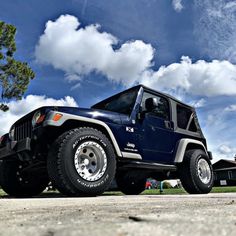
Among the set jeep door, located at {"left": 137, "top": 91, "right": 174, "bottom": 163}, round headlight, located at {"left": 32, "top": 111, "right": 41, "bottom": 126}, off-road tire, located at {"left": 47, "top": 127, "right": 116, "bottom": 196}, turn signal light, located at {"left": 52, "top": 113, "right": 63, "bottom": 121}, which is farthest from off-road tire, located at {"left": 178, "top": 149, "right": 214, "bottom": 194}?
round headlight, located at {"left": 32, "top": 111, "right": 41, "bottom": 126}

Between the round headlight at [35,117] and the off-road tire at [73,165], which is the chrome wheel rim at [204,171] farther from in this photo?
the round headlight at [35,117]

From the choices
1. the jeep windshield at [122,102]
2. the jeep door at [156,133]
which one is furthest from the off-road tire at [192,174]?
the jeep windshield at [122,102]

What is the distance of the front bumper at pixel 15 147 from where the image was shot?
362 cm

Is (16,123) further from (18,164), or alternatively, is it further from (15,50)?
(15,50)

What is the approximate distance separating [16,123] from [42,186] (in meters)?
1.33


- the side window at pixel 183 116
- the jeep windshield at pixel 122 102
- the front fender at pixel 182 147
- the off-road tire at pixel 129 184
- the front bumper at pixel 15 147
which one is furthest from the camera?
the off-road tire at pixel 129 184

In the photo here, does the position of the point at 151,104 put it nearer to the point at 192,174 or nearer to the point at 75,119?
the point at 75,119

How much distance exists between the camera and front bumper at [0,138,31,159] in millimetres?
3621

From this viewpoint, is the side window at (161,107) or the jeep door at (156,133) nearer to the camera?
the jeep door at (156,133)

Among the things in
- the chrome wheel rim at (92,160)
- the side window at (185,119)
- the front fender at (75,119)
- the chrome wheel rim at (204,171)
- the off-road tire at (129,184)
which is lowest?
the off-road tire at (129,184)

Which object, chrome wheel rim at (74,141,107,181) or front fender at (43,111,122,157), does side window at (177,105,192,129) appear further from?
chrome wheel rim at (74,141,107,181)

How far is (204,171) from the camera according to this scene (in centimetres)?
560

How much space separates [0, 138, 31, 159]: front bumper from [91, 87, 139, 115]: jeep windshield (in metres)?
1.68

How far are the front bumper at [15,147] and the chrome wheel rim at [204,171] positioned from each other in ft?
10.3
